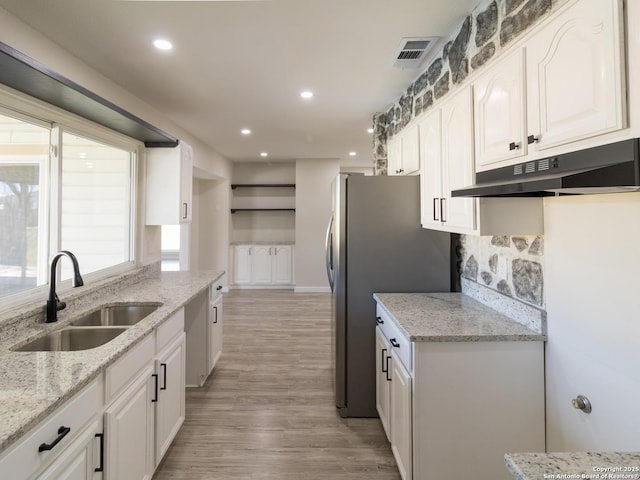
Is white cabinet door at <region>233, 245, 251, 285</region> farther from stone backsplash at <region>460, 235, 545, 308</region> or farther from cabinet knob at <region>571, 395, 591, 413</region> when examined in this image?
cabinet knob at <region>571, 395, 591, 413</region>

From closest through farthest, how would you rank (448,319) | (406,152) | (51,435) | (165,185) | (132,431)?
(51,435), (132,431), (448,319), (406,152), (165,185)

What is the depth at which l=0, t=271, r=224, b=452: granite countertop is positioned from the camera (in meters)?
0.97

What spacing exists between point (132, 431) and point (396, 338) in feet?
4.70

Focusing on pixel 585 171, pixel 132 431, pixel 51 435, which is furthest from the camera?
pixel 132 431

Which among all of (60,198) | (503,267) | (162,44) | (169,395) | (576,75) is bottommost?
(169,395)

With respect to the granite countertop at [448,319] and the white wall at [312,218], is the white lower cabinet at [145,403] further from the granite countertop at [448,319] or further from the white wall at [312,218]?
Answer: the white wall at [312,218]

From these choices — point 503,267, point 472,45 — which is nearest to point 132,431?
point 503,267

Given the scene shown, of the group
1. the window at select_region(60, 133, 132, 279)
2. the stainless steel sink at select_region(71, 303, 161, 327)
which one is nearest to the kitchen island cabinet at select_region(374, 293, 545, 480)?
the stainless steel sink at select_region(71, 303, 161, 327)

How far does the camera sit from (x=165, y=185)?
10.3 ft

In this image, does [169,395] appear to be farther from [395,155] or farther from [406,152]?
[395,155]

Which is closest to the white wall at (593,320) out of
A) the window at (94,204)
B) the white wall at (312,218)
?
the window at (94,204)

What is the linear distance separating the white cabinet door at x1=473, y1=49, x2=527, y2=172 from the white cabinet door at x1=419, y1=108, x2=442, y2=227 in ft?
1.37

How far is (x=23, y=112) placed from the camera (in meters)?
1.93

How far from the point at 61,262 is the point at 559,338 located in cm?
302
